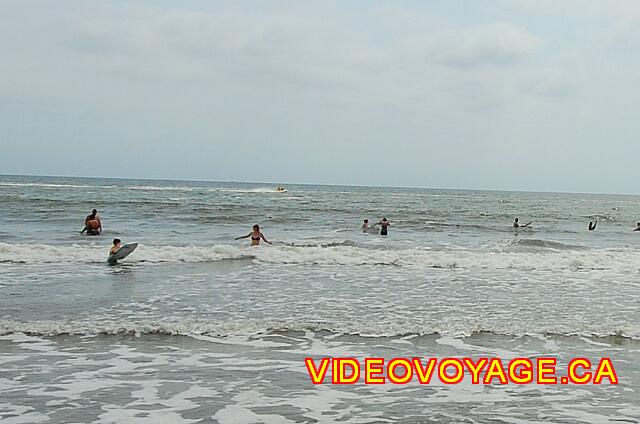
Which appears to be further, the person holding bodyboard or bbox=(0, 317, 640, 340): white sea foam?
the person holding bodyboard

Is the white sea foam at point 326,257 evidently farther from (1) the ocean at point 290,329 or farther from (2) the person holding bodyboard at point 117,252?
(2) the person holding bodyboard at point 117,252

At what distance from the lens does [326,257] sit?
17.7m

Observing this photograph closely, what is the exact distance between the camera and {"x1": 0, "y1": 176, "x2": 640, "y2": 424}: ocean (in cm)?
553

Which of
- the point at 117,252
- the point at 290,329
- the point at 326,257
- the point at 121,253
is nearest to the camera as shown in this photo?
the point at 290,329

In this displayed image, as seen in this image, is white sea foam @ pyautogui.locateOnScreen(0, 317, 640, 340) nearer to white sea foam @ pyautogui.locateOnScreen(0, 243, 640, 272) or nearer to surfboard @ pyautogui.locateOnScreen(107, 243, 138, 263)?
surfboard @ pyautogui.locateOnScreen(107, 243, 138, 263)

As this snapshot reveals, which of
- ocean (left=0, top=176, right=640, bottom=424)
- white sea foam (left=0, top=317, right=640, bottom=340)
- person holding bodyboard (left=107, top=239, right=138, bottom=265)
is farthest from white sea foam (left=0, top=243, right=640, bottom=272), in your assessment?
white sea foam (left=0, top=317, right=640, bottom=340)

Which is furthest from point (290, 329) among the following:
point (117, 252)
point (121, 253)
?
point (121, 253)

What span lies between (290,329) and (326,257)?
9105 mm

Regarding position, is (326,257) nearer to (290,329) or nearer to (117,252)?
(117,252)

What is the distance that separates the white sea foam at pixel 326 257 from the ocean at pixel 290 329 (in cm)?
8

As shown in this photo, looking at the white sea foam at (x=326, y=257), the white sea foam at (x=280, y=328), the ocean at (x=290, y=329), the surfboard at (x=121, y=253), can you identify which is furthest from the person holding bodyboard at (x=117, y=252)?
the white sea foam at (x=280, y=328)

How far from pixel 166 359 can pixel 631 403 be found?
4881mm

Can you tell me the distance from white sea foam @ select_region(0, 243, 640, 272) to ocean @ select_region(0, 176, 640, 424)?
8 centimetres

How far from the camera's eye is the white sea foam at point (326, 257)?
16578mm
